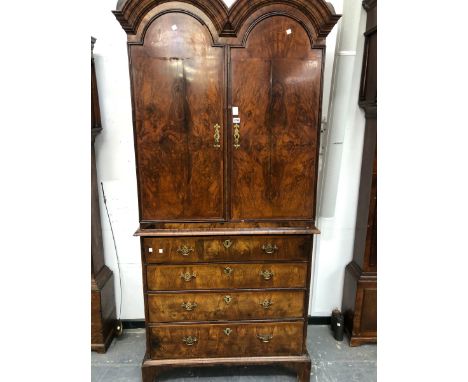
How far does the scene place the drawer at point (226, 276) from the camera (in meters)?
1.73

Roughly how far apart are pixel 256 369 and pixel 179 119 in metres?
1.70

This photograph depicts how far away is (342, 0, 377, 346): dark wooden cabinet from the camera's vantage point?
1.93 metres

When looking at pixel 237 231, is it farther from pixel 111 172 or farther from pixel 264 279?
pixel 111 172

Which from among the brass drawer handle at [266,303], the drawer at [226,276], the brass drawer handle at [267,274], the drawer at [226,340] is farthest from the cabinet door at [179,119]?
the drawer at [226,340]

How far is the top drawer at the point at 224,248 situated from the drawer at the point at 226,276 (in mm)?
49

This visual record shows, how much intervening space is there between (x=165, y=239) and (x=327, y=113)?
4.48 ft

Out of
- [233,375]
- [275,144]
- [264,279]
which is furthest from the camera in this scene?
[233,375]

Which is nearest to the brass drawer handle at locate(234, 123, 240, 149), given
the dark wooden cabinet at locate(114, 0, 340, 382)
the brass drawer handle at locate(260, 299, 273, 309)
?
the dark wooden cabinet at locate(114, 0, 340, 382)

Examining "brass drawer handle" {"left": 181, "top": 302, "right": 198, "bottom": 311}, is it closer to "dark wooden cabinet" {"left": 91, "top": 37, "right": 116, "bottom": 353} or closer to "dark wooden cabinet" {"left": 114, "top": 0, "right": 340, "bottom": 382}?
"dark wooden cabinet" {"left": 114, "top": 0, "right": 340, "bottom": 382}

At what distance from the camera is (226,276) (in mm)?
1748

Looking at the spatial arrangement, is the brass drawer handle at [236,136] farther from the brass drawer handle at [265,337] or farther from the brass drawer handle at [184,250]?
the brass drawer handle at [265,337]

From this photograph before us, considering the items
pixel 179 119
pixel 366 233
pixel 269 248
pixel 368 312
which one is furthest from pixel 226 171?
pixel 368 312

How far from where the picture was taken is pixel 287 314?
1.80 metres
